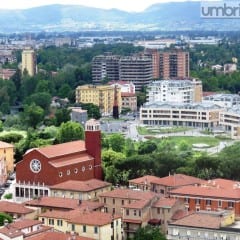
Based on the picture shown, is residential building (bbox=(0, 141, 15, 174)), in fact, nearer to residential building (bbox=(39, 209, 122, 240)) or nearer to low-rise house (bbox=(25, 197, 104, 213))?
low-rise house (bbox=(25, 197, 104, 213))

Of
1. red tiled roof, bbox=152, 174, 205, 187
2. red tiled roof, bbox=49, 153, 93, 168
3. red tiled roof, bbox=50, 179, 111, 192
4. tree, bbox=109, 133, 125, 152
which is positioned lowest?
tree, bbox=109, 133, 125, 152

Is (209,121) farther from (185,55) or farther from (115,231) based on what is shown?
(115,231)

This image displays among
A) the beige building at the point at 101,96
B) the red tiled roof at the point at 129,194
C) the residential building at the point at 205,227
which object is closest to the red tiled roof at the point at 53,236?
the residential building at the point at 205,227

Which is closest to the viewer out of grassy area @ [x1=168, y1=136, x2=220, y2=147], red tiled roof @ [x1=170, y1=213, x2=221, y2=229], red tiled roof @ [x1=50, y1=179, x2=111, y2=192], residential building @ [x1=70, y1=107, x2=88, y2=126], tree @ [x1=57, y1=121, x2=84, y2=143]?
red tiled roof @ [x1=170, y1=213, x2=221, y2=229]

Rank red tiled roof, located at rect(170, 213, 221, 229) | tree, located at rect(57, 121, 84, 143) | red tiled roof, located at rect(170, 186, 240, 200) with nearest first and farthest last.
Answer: red tiled roof, located at rect(170, 213, 221, 229) < red tiled roof, located at rect(170, 186, 240, 200) < tree, located at rect(57, 121, 84, 143)

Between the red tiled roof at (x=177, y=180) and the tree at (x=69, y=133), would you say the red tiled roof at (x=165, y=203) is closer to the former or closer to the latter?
the red tiled roof at (x=177, y=180)

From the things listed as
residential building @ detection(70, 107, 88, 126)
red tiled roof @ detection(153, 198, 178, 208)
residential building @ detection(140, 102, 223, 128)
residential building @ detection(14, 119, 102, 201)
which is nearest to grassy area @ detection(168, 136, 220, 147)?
residential building @ detection(140, 102, 223, 128)

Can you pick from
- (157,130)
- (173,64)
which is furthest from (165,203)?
(173,64)
